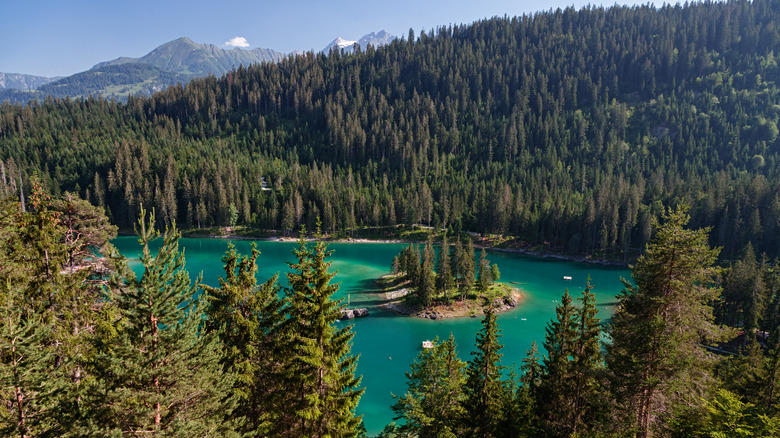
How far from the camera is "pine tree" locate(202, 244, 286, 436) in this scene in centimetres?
1762

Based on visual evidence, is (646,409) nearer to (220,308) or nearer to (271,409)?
(271,409)

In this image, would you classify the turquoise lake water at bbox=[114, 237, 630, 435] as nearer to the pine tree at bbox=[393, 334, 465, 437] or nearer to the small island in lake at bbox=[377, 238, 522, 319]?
the small island in lake at bbox=[377, 238, 522, 319]

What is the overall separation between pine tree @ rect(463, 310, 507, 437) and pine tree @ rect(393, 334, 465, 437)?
4.23ft

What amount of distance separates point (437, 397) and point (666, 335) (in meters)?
13.7

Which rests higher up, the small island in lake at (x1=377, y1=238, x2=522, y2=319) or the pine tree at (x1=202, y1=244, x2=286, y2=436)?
the pine tree at (x1=202, y1=244, x2=286, y2=436)

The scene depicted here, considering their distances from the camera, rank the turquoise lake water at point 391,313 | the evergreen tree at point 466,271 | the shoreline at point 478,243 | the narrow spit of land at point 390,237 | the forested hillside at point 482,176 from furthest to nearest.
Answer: the narrow spit of land at point 390,237 → the forested hillside at point 482,176 → the shoreline at point 478,243 → the evergreen tree at point 466,271 → the turquoise lake water at point 391,313

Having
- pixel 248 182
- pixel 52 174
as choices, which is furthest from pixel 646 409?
pixel 52 174

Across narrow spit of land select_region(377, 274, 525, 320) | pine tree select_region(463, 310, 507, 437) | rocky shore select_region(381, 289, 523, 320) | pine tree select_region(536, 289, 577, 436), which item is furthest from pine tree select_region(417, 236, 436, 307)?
pine tree select_region(463, 310, 507, 437)

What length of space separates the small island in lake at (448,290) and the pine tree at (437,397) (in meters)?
39.1

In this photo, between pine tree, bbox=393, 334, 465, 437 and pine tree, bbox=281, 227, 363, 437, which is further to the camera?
pine tree, bbox=393, 334, 465, 437

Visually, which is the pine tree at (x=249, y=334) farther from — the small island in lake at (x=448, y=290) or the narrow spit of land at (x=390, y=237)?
A: the narrow spit of land at (x=390, y=237)

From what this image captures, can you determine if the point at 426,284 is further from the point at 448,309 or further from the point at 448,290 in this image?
the point at 448,290

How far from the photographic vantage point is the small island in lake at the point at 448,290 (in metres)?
66.4

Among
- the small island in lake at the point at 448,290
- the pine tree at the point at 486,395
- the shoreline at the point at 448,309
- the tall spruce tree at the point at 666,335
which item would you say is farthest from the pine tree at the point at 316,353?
the small island in lake at the point at 448,290
